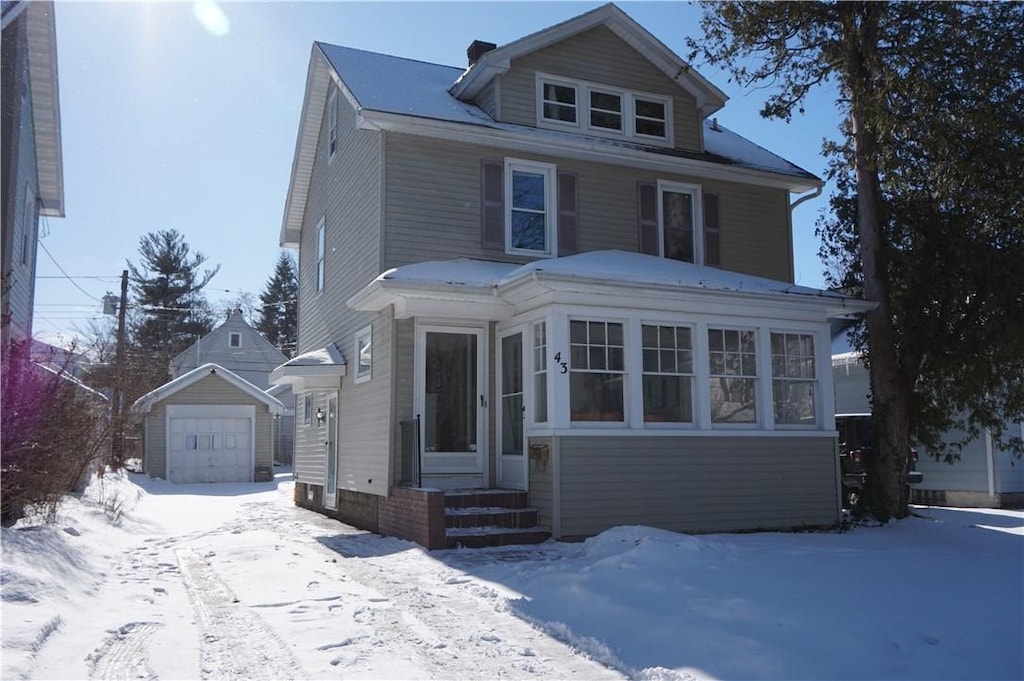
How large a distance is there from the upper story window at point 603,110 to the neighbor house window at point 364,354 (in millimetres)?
4364

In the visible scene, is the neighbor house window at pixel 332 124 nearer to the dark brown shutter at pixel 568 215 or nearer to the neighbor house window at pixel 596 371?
the dark brown shutter at pixel 568 215

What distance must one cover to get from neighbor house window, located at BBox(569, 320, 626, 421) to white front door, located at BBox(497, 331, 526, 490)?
914mm

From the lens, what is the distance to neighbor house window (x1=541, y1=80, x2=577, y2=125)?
A: 1338cm

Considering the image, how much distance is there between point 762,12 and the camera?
475 inches

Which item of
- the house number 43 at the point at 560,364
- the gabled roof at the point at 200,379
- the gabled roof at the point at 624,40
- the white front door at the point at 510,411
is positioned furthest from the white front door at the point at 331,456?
the gabled roof at the point at 200,379

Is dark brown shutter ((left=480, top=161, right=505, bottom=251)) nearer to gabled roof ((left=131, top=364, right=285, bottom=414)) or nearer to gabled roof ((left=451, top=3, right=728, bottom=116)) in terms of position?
gabled roof ((left=451, top=3, right=728, bottom=116))

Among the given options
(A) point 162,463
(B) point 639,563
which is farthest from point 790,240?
(A) point 162,463

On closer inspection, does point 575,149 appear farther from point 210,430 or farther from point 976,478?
point 210,430

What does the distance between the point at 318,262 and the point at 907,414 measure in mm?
10732

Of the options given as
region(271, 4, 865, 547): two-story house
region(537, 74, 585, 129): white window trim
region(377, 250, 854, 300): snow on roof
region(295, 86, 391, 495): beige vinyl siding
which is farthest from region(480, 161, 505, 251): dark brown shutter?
region(295, 86, 391, 495): beige vinyl siding

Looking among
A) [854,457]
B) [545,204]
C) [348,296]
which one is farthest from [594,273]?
[854,457]

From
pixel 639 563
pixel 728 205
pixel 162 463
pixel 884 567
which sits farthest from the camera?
pixel 162 463

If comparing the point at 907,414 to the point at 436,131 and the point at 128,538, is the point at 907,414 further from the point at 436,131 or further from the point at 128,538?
the point at 128,538

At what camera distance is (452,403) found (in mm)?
11555
